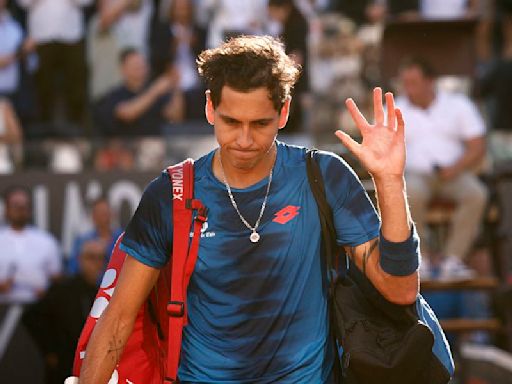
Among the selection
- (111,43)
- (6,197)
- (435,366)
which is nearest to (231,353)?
(435,366)

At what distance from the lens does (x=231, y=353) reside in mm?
4227

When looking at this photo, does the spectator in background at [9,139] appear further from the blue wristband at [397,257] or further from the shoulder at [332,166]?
the blue wristband at [397,257]

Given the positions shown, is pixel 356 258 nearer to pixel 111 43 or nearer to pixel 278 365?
pixel 278 365

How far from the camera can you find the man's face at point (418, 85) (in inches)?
442

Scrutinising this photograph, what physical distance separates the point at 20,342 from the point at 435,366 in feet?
24.8

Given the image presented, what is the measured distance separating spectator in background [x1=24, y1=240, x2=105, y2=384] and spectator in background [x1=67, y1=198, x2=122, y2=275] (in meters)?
0.40

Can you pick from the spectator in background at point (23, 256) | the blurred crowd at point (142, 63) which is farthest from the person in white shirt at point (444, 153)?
the spectator in background at point (23, 256)

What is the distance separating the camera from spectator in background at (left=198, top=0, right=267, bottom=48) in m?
13.0

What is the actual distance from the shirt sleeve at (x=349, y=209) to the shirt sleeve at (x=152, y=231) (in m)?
0.57

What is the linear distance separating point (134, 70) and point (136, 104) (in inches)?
14.3

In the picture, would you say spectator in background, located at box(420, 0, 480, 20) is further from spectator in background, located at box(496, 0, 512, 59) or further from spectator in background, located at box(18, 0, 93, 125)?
spectator in background, located at box(18, 0, 93, 125)

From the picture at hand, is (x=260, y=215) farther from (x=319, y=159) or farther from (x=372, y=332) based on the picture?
(x=372, y=332)

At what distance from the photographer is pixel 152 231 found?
429 centimetres

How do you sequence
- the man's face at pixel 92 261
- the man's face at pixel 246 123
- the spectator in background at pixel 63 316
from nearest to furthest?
the man's face at pixel 246 123
the spectator in background at pixel 63 316
the man's face at pixel 92 261
